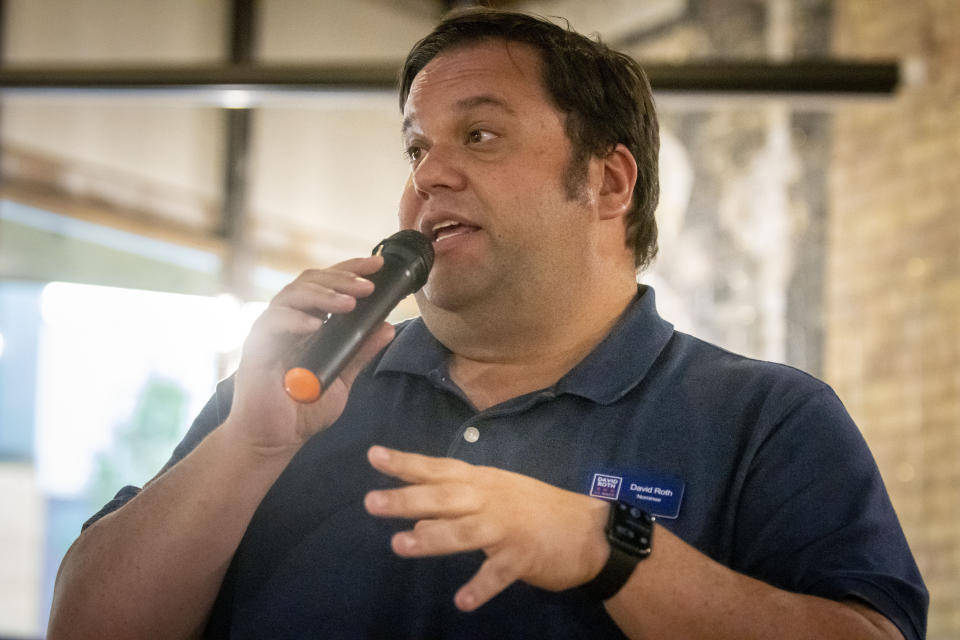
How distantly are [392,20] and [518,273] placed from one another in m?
4.01

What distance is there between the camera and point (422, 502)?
3.03ft

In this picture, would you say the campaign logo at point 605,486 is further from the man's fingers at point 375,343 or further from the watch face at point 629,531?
the man's fingers at point 375,343

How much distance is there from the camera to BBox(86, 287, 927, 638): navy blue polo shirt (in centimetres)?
119

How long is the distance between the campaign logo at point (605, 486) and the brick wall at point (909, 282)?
222 cm

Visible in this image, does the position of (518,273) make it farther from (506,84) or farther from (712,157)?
(712,157)

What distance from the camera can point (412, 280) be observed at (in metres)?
1.23

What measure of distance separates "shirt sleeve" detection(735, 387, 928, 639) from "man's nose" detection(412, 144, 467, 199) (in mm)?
542

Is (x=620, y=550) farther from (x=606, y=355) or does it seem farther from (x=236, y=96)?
(x=236, y=96)

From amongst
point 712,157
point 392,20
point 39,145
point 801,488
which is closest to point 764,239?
point 712,157

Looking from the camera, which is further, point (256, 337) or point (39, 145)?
point (39, 145)

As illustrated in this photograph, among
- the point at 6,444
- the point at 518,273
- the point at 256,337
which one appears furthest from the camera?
the point at 6,444

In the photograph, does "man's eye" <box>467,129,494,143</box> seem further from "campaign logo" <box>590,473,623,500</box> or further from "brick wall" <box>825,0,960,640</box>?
"brick wall" <box>825,0,960,640</box>

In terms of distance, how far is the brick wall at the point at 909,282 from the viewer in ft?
10.3


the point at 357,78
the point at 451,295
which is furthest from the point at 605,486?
the point at 357,78
